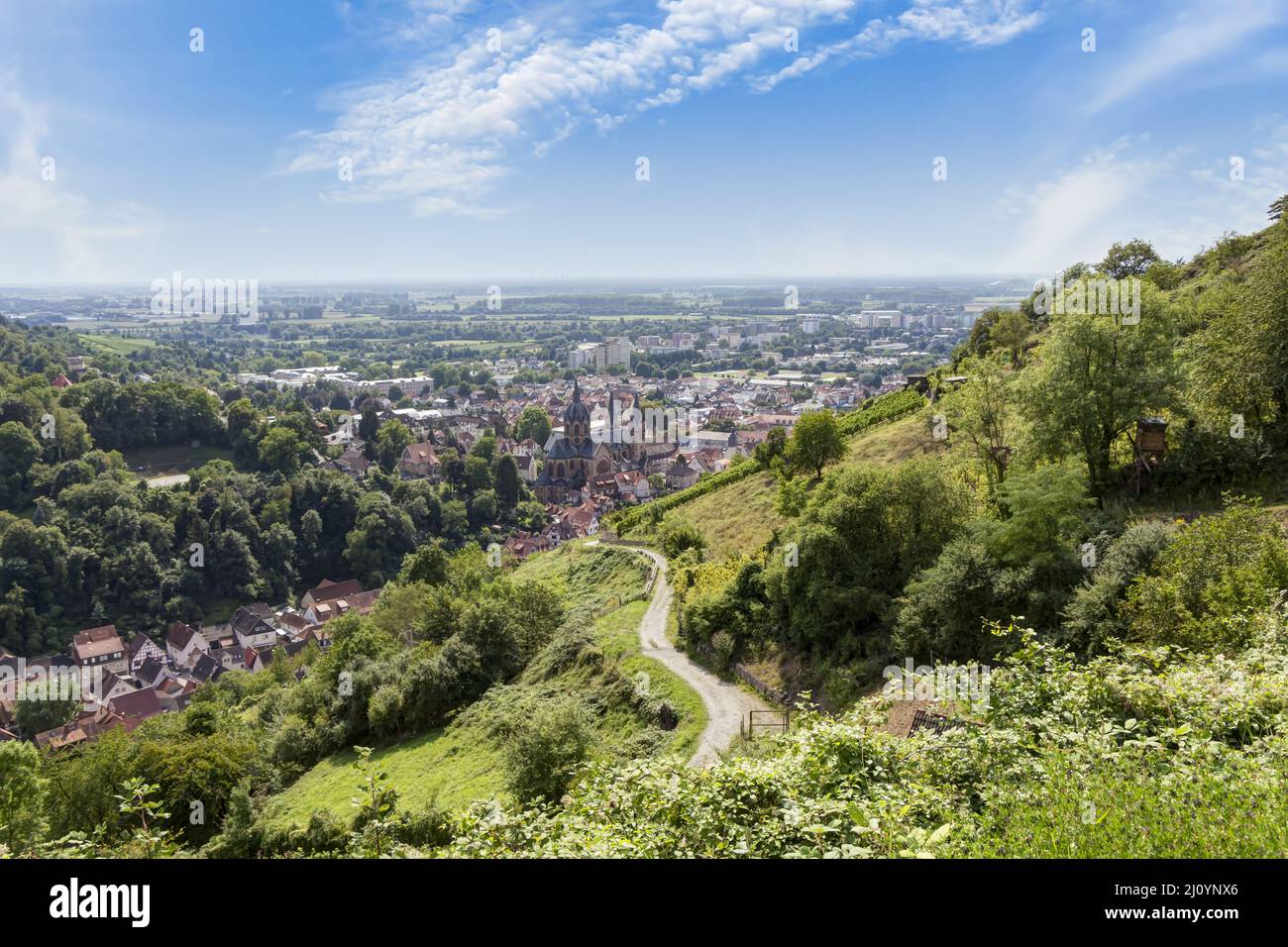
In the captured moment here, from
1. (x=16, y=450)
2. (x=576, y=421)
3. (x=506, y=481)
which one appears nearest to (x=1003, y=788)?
(x=506, y=481)

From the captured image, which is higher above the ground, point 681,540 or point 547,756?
point 681,540

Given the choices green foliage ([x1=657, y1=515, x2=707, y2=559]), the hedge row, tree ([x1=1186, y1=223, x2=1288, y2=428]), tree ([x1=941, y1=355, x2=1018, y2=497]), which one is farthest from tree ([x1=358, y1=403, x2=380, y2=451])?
tree ([x1=1186, y1=223, x2=1288, y2=428])

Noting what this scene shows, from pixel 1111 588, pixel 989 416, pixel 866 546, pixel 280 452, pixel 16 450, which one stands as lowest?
pixel 280 452

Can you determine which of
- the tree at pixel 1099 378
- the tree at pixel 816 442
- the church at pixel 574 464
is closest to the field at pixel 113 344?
the church at pixel 574 464

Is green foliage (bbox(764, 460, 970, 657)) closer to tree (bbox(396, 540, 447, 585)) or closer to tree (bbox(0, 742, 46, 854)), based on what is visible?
tree (bbox(0, 742, 46, 854))

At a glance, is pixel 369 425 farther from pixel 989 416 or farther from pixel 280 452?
pixel 989 416
